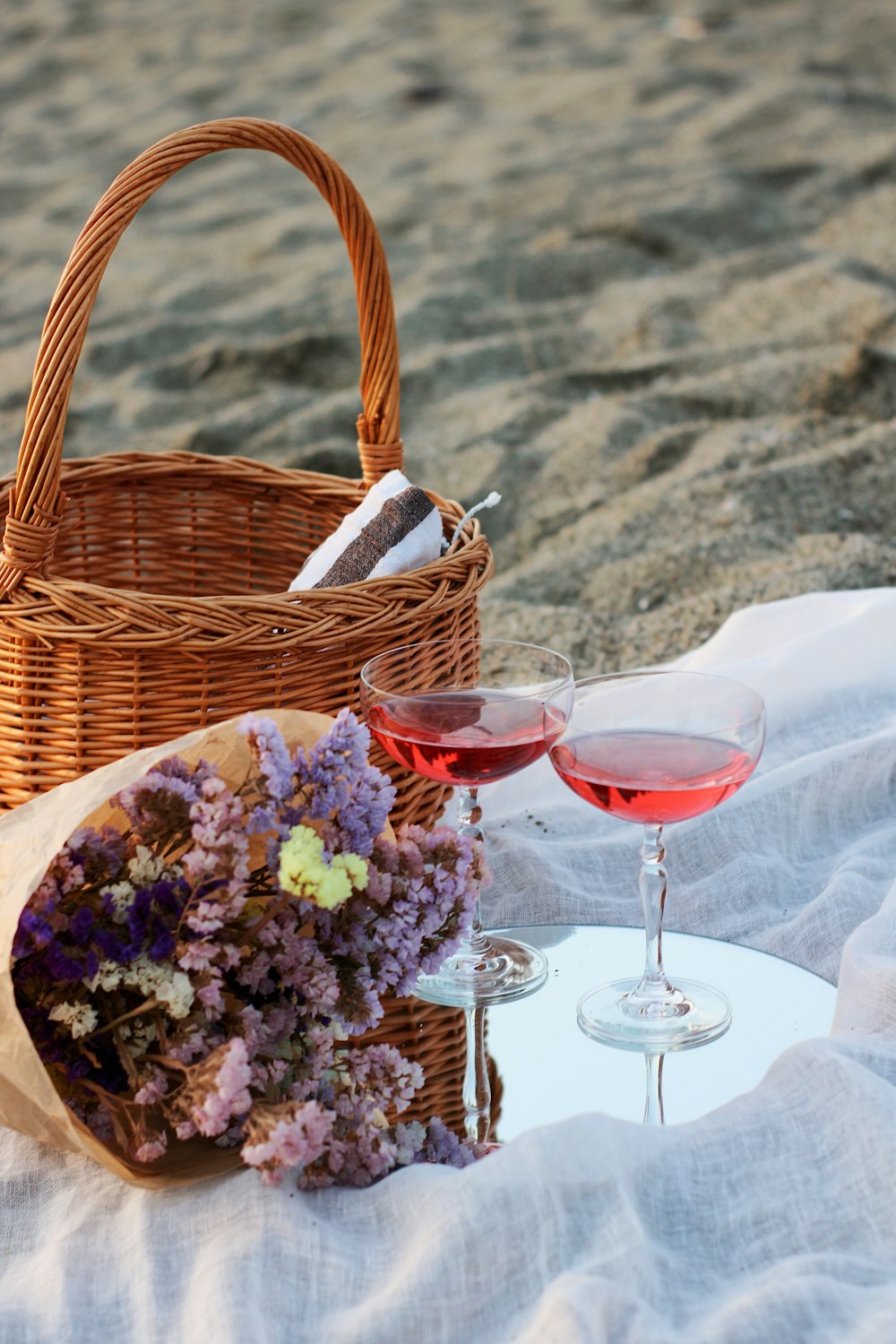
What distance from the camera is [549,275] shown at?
375 centimetres

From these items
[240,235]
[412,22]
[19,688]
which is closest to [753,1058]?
[19,688]

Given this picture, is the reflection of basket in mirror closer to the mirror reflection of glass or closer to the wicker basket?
the mirror reflection of glass

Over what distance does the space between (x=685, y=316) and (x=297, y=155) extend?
85.5 inches

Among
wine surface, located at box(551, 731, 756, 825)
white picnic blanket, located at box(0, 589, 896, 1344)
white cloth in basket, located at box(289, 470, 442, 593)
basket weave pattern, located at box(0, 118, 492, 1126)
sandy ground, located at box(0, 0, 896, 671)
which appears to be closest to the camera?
white picnic blanket, located at box(0, 589, 896, 1344)

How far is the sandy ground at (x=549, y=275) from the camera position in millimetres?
2789

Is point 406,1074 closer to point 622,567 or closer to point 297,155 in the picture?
point 297,155

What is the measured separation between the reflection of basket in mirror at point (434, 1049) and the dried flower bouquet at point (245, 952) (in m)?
0.10

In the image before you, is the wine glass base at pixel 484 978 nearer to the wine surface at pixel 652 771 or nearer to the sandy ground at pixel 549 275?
the wine surface at pixel 652 771

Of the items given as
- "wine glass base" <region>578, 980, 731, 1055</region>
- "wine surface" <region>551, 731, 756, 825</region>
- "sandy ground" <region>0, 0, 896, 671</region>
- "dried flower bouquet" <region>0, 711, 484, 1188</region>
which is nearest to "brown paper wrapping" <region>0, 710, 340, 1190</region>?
"dried flower bouquet" <region>0, 711, 484, 1188</region>

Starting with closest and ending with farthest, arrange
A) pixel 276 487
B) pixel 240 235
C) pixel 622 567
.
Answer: pixel 276 487 → pixel 622 567 → pixel 240 235

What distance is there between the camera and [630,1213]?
877 mm

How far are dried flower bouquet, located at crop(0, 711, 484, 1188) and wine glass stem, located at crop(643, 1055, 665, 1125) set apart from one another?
145 mm

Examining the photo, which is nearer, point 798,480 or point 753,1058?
point 753,1058

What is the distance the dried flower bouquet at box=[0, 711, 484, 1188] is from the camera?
0.91m
